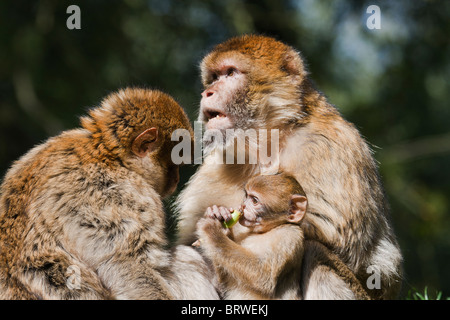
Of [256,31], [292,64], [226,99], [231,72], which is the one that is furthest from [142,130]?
[256,31]

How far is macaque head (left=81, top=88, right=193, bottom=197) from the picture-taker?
490 centimetres

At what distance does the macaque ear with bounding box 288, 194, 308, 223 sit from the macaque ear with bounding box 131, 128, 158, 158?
1.26 m

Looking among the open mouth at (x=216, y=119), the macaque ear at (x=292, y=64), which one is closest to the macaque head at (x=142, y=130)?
the open mouth at (x=216, y=119)

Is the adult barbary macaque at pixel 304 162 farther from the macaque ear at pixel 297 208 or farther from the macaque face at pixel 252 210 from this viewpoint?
the macaque face at pixel 252 210

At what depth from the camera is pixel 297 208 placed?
16.5 ft

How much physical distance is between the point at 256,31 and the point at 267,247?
6493mm

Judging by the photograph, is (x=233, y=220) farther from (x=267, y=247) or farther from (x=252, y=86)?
(x=252, y=86)

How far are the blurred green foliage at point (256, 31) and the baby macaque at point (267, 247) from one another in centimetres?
484

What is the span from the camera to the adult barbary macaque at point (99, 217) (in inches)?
168

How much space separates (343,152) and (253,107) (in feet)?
3.08

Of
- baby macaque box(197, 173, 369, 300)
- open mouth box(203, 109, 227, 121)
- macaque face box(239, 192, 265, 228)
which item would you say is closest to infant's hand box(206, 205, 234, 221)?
baby macaque box(197, 173, 369, 300)

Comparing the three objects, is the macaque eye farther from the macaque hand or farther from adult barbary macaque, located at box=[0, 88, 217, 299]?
the macaque hand

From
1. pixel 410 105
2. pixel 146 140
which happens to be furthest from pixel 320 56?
pixel 146 140

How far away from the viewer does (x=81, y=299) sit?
13.8 ft
